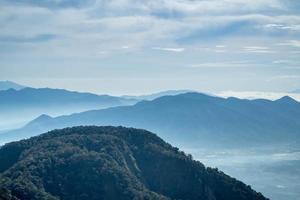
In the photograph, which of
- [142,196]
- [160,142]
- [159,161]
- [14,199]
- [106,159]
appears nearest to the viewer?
[14,199]

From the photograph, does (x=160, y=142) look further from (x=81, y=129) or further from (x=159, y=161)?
(x=81, y=129)

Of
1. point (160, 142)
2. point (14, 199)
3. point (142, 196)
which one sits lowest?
point (14, 199)

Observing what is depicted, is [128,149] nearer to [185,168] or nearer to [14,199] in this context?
[185,168]

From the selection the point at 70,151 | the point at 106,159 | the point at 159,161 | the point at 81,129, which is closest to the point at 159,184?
the point at 159,161

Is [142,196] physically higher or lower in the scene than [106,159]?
lower

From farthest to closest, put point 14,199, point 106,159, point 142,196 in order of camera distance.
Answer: point 106,159, point 142,196, point 14,199

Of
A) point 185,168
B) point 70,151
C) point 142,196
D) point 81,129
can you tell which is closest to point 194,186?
point 185,168

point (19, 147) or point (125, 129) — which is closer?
point (19, 147)
